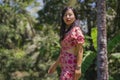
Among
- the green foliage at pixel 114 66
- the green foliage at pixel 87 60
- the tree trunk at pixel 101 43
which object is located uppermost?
the tree trunk at pixel 101 43

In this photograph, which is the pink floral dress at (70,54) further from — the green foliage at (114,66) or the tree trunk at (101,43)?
the green foliage at (114,66)

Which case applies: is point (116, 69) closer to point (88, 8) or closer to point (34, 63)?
point (88, 8)

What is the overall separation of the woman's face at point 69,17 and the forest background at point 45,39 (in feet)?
18.9

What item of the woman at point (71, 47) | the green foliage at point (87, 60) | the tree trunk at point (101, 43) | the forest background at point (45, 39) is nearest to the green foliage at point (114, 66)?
the forest background at point (45, 39)

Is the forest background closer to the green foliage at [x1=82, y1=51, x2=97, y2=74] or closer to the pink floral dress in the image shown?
the green foliage at [x1=82, y1=51, x2=97, y2=74]

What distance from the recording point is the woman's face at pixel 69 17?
5227 mm

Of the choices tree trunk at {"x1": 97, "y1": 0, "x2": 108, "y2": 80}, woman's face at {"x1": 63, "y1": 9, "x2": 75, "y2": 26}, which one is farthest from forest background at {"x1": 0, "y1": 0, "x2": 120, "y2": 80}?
woman's face at {"x1": 63, "y1": 9, "x2": 75, "y2": 26}

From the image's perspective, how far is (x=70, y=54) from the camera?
16.9 feet

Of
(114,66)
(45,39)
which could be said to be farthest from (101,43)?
(45,39)

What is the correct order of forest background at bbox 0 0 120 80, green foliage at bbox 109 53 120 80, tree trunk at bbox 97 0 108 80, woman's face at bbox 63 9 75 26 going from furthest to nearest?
green foliage at bbox 109 53 120 80, forest background at bbox 0 0 120 80, tree trunk at bbox 97 0 108 80, woman's face at bbox 63 9 75 26

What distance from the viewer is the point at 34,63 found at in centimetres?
2030

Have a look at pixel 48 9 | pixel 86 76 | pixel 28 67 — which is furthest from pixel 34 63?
pixel 86 76

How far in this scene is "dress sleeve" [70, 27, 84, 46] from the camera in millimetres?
5098

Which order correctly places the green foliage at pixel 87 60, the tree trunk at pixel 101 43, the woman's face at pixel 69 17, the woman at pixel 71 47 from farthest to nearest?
the green foliage at pixel 87 60 → the tree trunk at pixel 101 43 → the woman's face at pixel 69 17 → the woman at pixel 71 47
